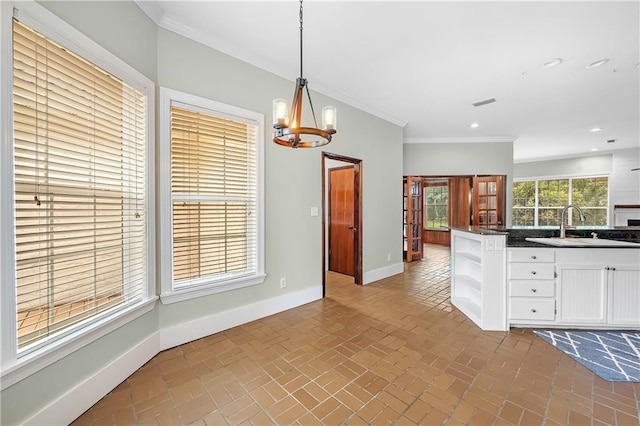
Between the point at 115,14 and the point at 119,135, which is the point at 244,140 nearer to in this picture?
the point at 119,135

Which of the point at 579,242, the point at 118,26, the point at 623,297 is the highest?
the point at 118,26

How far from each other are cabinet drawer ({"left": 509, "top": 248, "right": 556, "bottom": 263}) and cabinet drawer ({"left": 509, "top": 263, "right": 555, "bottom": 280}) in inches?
1.7

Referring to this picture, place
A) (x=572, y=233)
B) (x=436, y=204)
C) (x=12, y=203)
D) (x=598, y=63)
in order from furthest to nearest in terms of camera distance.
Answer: (x=436, y=204) < (x=572, y=233) < (x=598, y=63) < (x=12, y=203)

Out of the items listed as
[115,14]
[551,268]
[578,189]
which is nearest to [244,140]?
[115,14]

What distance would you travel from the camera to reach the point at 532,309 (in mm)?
2742

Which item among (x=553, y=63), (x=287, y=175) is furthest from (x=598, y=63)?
(x=287, y=175)

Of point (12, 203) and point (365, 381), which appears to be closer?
point (12, 203)

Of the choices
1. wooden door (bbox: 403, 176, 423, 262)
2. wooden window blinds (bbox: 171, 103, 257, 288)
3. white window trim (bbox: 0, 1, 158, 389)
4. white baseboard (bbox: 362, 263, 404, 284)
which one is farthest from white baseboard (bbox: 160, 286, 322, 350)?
wooden door (bbox: 403, 176, 423, 262)

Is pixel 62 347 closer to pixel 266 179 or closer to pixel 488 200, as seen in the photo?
pixel 266 179

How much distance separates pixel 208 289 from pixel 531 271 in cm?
325

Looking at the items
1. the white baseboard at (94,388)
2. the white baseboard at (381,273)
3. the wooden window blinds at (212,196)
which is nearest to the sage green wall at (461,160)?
the white baseboard at (381,273)

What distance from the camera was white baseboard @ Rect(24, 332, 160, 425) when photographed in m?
1.47

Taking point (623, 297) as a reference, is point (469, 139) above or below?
above

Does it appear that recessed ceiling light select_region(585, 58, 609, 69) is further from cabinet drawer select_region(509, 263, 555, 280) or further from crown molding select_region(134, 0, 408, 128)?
crown molding select_region(134, 0, 408, 128)
